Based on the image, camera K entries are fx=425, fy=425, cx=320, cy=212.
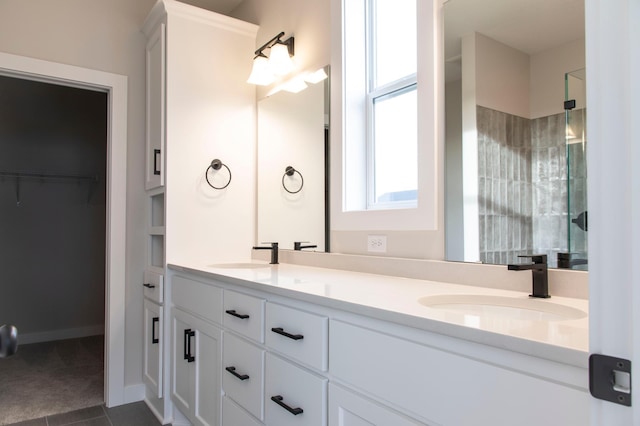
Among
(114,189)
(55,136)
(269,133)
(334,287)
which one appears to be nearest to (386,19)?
(269,133)

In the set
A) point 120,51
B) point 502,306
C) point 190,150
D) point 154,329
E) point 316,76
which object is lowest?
point 154,329

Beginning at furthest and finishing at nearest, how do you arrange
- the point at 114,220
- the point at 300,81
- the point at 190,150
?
the point at 114,220
the point at 190,150
the point at 300,81

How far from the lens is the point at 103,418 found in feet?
8.14

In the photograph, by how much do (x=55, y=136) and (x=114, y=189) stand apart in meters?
2.04

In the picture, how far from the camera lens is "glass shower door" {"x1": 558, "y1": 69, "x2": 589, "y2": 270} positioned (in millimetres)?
1203

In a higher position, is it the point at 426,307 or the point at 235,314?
the point at 426,307

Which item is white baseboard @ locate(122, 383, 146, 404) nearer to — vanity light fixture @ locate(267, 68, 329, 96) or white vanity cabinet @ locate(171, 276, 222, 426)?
white vanity cabinet @ locate(171, 276, 222, 426)

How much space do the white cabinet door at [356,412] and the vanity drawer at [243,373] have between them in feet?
1.37

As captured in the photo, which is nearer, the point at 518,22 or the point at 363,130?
the point at 518,22

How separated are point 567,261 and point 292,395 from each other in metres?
0.91

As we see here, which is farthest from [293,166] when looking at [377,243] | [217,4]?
[217,4]

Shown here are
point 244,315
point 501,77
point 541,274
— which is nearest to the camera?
point 541,274

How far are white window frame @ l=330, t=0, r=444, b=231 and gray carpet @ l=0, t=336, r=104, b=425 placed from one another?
2.07 meters

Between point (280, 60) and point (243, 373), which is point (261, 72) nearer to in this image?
point (280, 60)
